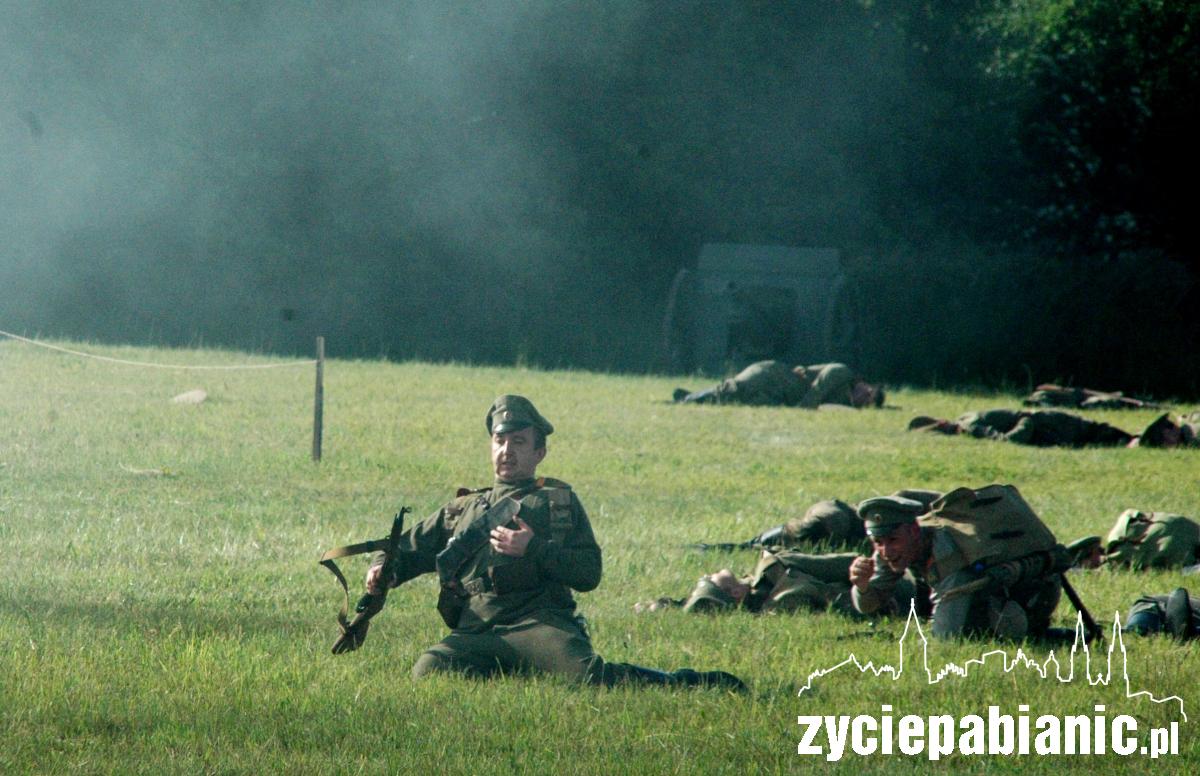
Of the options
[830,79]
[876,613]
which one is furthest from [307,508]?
[830,79]

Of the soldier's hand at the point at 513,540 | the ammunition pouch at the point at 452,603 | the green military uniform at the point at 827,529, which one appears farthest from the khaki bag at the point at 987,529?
Answer: the green military uniform at the point at 827,529

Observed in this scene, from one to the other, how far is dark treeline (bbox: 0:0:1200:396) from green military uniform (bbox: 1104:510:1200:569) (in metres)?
20.7

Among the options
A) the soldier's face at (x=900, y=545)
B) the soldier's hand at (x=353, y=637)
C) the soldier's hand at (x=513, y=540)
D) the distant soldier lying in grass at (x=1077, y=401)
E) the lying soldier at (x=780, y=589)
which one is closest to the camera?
the soldier's hand at (x=513, y=540)

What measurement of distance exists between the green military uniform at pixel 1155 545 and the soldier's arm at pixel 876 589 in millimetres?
2707

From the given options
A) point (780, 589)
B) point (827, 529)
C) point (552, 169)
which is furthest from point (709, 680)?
point (552, 169)

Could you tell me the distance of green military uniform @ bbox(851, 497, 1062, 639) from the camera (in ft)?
22.7

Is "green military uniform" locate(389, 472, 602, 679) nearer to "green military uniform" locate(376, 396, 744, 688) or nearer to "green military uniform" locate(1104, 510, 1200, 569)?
"green military uniform" locate(376, 396, 744, 688)

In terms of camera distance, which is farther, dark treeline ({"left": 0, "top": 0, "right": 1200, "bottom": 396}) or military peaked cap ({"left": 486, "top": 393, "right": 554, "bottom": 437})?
dark treeline ({"left": 0, "top": 0, "right": 1200, "bottom": 396})

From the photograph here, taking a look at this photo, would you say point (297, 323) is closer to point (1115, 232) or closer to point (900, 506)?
point (1115, 232)

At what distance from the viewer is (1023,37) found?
31016 millimetres

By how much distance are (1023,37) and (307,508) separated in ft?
77.3

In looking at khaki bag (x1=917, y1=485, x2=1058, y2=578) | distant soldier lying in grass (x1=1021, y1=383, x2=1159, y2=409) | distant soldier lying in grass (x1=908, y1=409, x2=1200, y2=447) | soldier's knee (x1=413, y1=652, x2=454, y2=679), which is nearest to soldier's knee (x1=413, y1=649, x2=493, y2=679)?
soldier's knee (x1=413, y1=652, x2=454, y2=679)

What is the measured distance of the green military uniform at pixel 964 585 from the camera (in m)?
6.91

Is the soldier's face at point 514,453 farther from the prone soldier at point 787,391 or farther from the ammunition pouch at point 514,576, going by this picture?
the prone soldier at point 787,391
